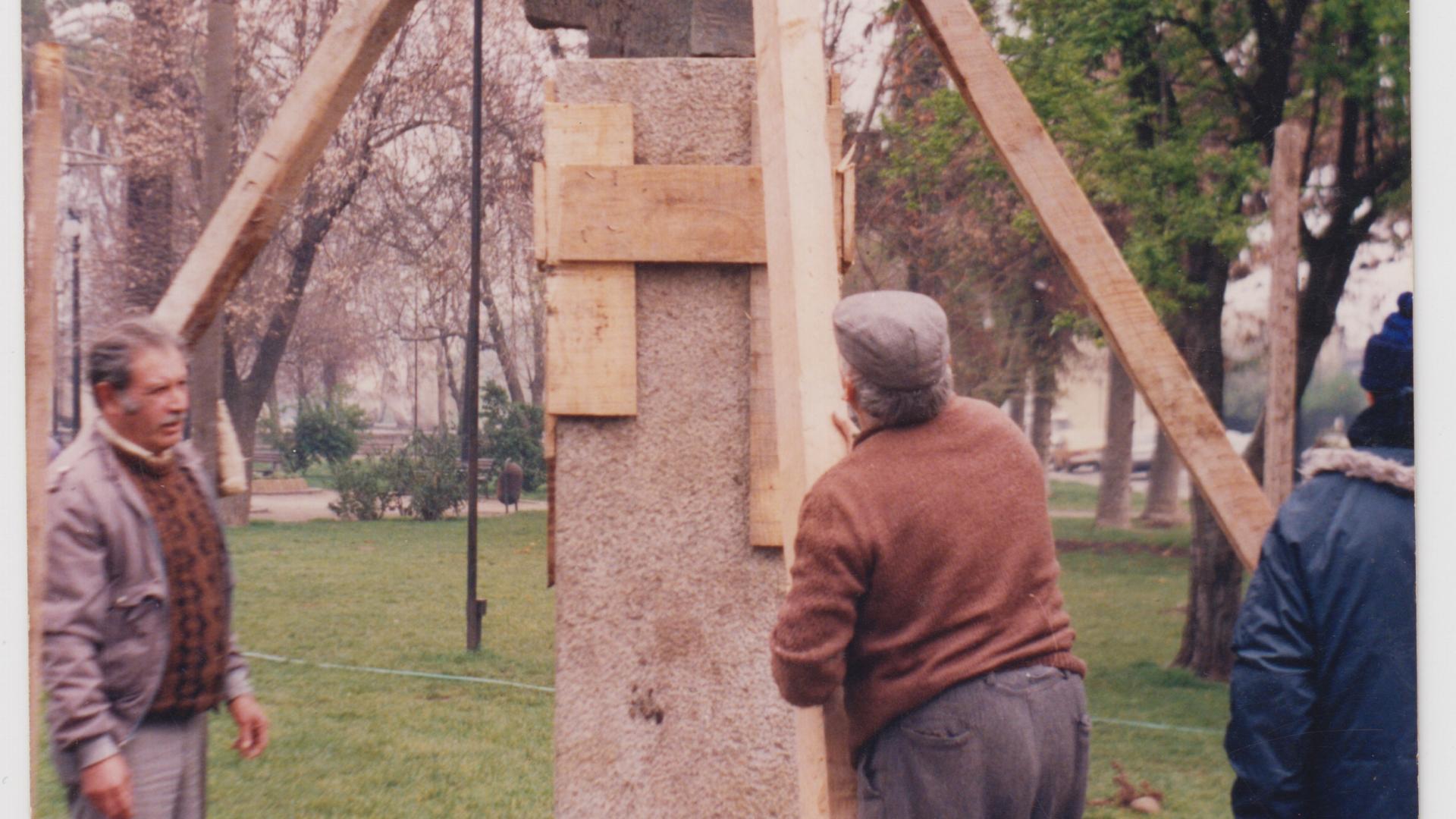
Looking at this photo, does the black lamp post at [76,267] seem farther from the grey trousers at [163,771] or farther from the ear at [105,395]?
the grey trousers at [163,771]

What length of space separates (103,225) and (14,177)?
1142 mm

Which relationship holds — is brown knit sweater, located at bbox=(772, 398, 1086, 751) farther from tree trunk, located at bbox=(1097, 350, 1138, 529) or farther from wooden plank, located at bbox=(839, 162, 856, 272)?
tree trunk, located at bbox=(1097, 350, 1138, 529)

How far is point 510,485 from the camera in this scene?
5270mm

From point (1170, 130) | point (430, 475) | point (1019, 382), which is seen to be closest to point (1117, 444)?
point (1019, 382)

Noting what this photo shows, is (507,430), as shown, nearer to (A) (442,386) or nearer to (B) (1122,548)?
(A) (442,386)

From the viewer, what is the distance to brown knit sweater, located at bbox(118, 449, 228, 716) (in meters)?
2.20

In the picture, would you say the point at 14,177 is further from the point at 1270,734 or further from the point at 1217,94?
the point at 1217,94

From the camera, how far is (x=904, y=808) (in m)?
1.87

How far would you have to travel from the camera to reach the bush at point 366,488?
181 inches

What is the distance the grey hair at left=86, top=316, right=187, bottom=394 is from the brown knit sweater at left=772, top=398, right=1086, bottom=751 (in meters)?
1.33

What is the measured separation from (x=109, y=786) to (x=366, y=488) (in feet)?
8.87

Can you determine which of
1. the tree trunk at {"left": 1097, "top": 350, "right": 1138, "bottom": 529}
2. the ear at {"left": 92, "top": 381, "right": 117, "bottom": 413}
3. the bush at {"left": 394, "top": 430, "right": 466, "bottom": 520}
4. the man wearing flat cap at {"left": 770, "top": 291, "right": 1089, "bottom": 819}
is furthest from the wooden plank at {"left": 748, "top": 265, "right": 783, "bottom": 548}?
the tree trunk at {"left": 1097, "top": 350, "right": 1138, "bottom": 529}

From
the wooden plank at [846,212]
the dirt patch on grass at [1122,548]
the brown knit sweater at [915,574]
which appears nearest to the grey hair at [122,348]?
the brown knit sweater at [915,574]

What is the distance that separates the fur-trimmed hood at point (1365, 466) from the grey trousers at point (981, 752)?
59 cm
